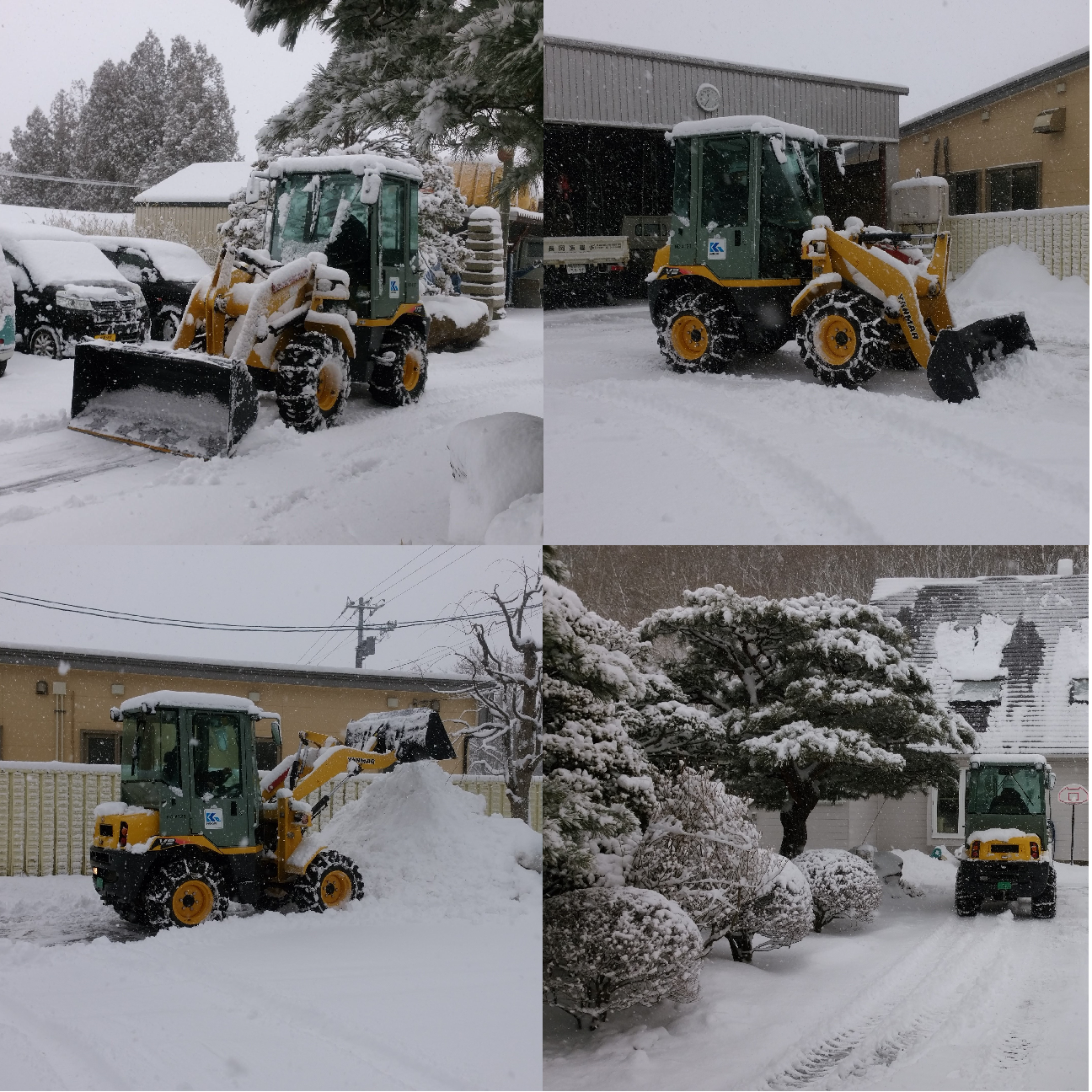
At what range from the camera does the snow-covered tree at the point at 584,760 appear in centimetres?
429

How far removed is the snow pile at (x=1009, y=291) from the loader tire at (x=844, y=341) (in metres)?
0.28

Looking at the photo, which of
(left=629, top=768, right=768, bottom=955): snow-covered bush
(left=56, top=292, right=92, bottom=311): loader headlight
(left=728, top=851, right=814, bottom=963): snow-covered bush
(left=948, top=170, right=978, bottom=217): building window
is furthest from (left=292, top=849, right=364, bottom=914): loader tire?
(left=948, top=170, right=978, bottom=217): building window

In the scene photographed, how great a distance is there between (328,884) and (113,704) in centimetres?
100

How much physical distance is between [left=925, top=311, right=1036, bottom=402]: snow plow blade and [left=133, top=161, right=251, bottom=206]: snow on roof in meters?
2.42

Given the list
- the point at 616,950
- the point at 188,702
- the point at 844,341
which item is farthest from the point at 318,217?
the point at 616,950

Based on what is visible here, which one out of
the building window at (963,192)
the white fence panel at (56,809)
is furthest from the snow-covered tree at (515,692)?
the building window at (963,192)

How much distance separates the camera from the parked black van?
4.42m

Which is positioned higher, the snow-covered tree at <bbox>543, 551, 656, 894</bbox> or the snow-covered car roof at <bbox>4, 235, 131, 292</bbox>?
the snow-covered car roof at <bbox>4, 235, 131, 292</bbox>

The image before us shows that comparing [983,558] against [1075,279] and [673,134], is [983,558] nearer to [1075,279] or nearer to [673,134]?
[1075,279]

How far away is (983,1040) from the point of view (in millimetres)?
4309

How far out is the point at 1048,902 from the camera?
15.2 ft

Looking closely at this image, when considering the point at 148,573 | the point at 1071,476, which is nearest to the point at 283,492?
the point at 148,573

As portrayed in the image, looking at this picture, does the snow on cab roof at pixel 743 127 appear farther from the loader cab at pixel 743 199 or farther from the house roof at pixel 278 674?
the house roof at pixel 278 674

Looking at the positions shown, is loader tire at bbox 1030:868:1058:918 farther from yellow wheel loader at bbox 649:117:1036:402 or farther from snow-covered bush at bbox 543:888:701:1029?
yellow wheel loader at bbox 649:117:1036:402
